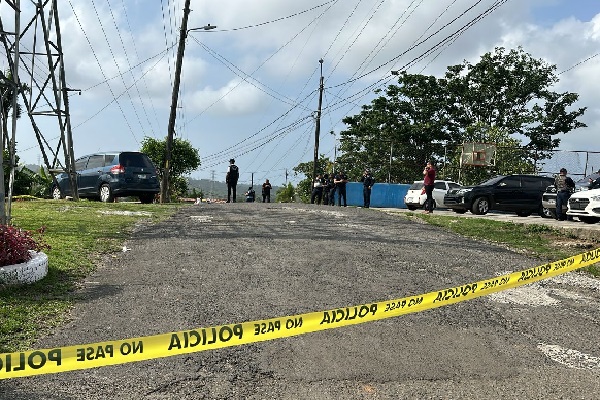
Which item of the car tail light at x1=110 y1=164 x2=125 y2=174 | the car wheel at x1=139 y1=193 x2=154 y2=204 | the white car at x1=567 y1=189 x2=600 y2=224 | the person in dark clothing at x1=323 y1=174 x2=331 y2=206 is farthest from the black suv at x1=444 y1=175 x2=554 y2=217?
the car tail light at x1=110 y1=164 x2=125 y2=174

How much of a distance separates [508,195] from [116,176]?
1341 cm

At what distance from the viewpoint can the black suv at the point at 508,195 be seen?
21766mm

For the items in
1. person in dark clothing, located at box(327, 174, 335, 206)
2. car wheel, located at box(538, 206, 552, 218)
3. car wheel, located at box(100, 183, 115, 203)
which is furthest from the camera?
person in dark clothing, located at box(327, 174, 335, 206)

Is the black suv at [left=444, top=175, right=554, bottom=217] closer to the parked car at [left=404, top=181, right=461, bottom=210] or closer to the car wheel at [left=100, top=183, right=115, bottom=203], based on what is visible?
the parked car at [left=404, top=181, right=461, bottom=210]

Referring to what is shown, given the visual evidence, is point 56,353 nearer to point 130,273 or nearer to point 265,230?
point 130,273

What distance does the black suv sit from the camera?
21.8m

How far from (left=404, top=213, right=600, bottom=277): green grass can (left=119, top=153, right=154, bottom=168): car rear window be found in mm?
9242

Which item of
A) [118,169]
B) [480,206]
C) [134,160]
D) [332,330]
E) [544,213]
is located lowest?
[332,330]

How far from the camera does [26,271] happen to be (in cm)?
651

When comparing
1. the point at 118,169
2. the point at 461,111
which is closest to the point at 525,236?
the point at 118,169

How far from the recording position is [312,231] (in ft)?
40.2

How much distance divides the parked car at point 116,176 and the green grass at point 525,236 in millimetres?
9112

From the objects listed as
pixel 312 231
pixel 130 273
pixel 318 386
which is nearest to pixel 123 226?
pixel 312 231

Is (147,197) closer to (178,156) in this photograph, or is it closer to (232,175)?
(232,175)
